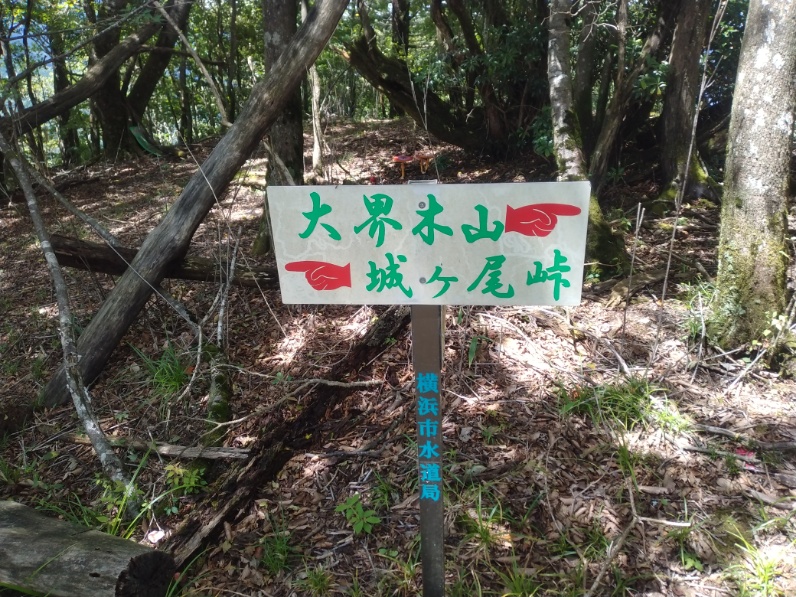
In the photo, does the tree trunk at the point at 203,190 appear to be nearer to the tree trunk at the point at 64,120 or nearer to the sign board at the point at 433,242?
the sign board at the point at 433,242

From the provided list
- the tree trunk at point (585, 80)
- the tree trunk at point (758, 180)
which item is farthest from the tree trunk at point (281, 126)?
the tree trunk at point (758, 180)

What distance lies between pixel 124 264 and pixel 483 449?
327 centimetres

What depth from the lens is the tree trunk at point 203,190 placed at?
3887 millimetres

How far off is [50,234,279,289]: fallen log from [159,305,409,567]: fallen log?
1034mm

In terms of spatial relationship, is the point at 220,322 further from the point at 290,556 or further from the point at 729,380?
the point at 729,380

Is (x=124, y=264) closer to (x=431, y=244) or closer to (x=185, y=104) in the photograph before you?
(x=431, y=244)

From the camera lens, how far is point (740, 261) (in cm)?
324

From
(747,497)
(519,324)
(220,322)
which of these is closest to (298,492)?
(220,322)

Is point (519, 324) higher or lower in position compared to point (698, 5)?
lower

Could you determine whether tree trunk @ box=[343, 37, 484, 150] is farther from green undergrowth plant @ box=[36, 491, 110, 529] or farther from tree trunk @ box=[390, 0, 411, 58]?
green undergrowth plant @ box=[36, 491, 110, 529]

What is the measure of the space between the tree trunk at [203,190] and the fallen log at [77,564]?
1728 millimetres

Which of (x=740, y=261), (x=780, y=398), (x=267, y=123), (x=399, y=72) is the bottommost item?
(x=780, y=398)

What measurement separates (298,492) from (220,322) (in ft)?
4.86

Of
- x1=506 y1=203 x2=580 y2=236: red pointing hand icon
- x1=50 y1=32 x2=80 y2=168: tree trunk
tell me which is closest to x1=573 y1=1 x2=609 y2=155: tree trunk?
x1=506 y1=203 x2=580 y2=236: red pointing hand icon
